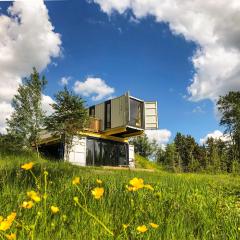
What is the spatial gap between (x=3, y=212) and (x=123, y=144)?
94.1 feet

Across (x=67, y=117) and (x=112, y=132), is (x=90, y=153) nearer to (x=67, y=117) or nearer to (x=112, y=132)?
(x=112, y=132)

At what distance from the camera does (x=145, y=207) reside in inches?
147

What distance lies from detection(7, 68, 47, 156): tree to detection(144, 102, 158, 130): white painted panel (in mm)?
11003

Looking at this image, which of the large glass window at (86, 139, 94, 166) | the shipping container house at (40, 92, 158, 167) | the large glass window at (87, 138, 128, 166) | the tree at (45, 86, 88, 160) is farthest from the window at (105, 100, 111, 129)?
the tree at (45, 86, 88, 160)

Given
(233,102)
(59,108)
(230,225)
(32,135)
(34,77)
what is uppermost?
(233,102)

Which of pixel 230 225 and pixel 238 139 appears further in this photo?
pixel 238 139

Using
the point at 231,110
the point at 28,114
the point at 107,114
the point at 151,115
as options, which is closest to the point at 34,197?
the point at 28,114

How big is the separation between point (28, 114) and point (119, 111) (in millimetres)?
9034

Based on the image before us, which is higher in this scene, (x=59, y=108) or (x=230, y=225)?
(x=59, y=108)

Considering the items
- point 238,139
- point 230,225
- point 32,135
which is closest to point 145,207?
point 230,225

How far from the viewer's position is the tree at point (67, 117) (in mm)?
24391

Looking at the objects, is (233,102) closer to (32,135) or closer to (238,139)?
(238,139)

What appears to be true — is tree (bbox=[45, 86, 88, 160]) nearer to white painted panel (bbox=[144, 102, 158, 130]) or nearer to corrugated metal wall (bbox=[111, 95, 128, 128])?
corrugated metal wall (bbox=[111, 95, 128, 128])

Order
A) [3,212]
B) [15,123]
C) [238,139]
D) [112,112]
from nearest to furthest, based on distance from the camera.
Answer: [3,212], [15,123], [112,112], [238,139]
